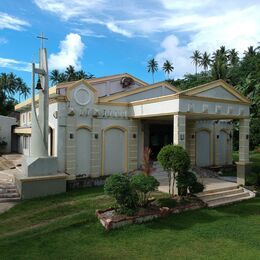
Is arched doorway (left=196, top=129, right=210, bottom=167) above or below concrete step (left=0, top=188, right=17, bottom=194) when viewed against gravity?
above

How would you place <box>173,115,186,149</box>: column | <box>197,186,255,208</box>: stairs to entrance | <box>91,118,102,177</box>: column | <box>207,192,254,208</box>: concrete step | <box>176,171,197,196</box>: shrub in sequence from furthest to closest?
<box>91,118,102,177</box>: column < <box>173,115,186,149</box>: column < <box>197,186,255,208</box>: stairs to entrance < <box>207,192,254,208</box>: concrete step < <box>176,171,197,196</box>: shrub

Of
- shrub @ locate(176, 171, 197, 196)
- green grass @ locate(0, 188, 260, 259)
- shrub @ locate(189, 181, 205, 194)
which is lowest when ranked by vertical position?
green grass @ locate(0, 188, 260, 259)

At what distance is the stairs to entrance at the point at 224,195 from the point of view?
42.8ft

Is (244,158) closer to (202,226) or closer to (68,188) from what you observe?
(202,226)

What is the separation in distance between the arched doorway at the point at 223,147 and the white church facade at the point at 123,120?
3.28 meters

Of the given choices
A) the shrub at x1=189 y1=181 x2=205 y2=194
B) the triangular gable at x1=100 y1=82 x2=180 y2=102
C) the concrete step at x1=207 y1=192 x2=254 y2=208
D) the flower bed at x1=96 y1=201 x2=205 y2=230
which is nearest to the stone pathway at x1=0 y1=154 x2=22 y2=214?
the flower bed at x1=96 y1=201 x2=205 y2=230

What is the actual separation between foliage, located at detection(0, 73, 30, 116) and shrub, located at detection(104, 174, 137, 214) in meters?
40.0

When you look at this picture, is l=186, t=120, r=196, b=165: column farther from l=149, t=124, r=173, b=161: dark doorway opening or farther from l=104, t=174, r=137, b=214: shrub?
l=104, t=174, r=137, b=214: shrub

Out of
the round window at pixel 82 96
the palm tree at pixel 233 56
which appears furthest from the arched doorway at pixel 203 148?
the palm tree at pixel 233 56

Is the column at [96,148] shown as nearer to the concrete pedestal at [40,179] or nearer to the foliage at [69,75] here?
the concrete pedestal at [40,179]

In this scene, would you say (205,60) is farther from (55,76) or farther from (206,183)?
(206,183)

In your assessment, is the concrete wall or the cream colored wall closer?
the cream colored wall

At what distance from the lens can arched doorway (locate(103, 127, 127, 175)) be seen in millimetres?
17047

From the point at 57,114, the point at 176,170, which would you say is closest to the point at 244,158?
the point at 176,170
